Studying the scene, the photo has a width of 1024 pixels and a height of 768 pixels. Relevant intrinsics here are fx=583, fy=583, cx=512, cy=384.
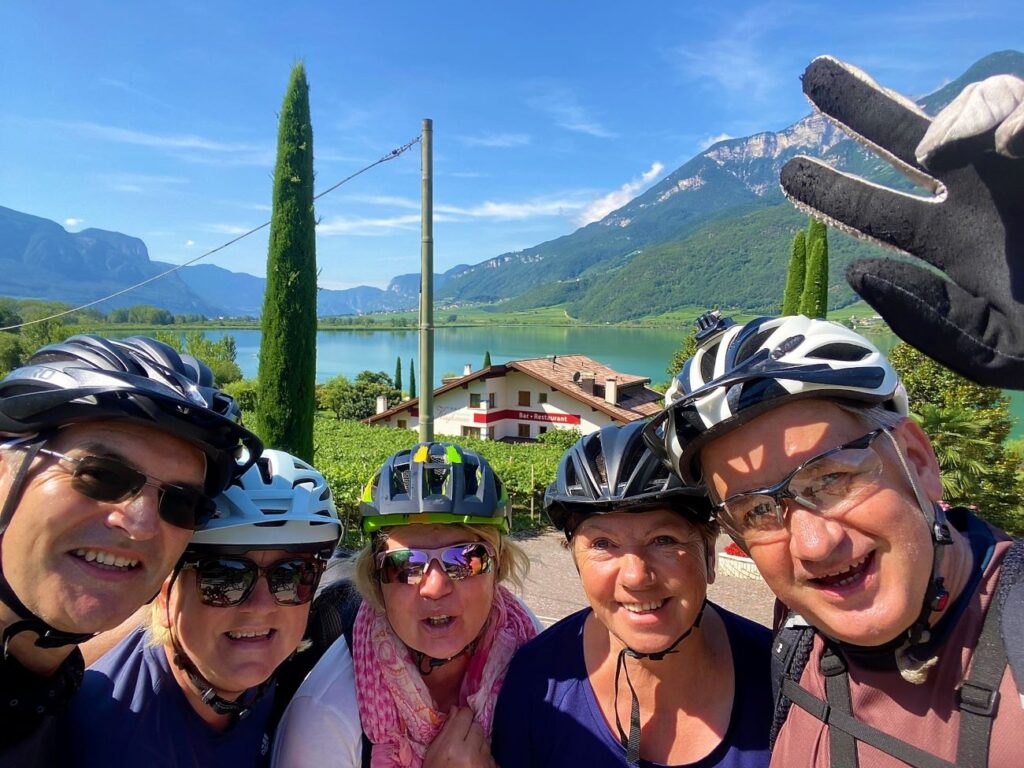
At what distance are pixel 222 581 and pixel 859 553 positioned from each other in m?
2.26

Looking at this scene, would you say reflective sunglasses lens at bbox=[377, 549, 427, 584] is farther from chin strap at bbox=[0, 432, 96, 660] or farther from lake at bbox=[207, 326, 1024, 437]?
lake at bbox=[207, 326, 1024, 437]

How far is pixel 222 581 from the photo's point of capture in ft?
7.70

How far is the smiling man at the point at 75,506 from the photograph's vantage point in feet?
5.41

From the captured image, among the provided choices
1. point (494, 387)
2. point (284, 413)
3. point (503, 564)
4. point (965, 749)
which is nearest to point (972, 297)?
point (965, 749)

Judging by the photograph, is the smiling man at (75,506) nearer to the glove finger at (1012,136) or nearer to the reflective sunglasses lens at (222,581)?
the reflective sunglasses lens at (222,581)

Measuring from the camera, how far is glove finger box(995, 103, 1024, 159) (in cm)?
142

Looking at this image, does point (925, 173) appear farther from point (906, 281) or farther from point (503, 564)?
point (503, 564)

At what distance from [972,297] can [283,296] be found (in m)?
16.1

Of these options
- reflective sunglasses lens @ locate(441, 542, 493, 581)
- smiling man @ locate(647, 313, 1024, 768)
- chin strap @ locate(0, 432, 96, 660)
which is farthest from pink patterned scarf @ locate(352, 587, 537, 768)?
smiling man @ locate(647, 313, 1024, 768)

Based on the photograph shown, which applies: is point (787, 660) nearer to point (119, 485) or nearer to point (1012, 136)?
point (1012, 136)

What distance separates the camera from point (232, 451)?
2014mm

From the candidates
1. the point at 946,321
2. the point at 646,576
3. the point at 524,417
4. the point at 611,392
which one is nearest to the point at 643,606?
the point at 646,576

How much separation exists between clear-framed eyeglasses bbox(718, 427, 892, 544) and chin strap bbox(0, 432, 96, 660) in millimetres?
1994

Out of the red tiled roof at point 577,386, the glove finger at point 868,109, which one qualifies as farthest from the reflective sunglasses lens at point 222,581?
the red tiled roof at point 577,386
